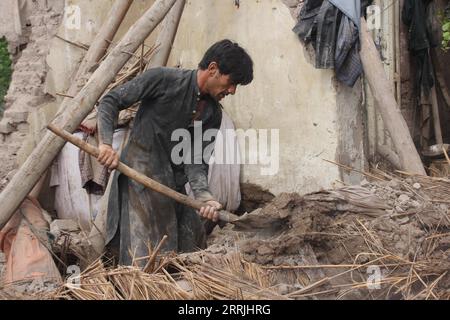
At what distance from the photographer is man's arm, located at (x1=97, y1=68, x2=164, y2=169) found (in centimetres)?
483

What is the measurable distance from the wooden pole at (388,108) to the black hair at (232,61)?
4.63 feet

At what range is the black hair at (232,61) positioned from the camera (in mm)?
4941

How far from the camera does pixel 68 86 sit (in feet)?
24.3

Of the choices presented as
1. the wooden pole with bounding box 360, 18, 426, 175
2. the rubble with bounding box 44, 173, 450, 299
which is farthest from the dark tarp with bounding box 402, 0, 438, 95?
the rubble with bounding box 44, 173, 450, 299

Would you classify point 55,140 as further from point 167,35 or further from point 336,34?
point 336,34

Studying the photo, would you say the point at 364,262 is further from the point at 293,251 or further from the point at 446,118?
the point at 446,118

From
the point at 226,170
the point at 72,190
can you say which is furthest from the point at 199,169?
the point at 72,190

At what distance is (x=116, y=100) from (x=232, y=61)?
754mm

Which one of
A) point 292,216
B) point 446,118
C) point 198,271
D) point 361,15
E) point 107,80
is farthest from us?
point 446,118

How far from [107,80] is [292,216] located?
1730mm

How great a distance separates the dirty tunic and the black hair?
248 mm

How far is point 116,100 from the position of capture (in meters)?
5.01

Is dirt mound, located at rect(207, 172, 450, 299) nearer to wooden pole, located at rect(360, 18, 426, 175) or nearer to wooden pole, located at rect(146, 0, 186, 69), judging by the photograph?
wooden pole, located at rect(360, 18, 426, 175)
